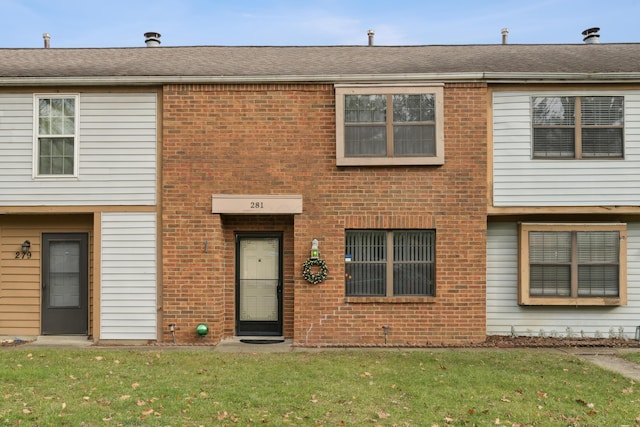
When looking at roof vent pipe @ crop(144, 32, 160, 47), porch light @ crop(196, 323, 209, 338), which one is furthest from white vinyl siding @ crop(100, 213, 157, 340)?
roof vent pipe @ crop(144, 32, 160, 47)

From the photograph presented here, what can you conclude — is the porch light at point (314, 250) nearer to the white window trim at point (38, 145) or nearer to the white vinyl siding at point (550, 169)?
the white vinyl siding at point (550, 169)

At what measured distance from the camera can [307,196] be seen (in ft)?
34.7

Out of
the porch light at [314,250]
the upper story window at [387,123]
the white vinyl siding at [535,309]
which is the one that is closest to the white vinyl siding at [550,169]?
the white vinyl siding at [535,309]

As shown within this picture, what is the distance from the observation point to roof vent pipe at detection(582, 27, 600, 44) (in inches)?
579

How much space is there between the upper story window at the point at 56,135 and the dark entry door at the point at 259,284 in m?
3.59

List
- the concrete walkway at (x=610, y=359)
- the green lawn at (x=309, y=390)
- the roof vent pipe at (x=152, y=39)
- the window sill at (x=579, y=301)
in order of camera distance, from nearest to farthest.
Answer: the green lawn at (x=309, y=390), the concrete walkway at (x=610, y=359), the window sill at (x=579, y=301), the roof vent pipe at (x=152, y=39)

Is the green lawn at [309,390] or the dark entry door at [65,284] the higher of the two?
the dark entry door at [65,284]

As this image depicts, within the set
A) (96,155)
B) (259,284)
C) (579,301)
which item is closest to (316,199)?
(259,284)

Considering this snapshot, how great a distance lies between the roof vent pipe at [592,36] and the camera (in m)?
14.7

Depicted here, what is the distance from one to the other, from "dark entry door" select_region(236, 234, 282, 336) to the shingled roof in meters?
3.22

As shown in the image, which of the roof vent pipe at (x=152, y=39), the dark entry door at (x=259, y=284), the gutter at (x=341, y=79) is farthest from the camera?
the roof vent pipe at (x=152, y=39)

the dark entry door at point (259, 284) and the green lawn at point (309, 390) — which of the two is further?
the dark entry door at point (259, 284)

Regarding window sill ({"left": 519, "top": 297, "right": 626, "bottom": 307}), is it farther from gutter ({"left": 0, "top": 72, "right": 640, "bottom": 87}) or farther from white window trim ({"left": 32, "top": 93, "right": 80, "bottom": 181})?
white window trim ({"left": 32, "top": 93, "right": 80, "bottom": 181})

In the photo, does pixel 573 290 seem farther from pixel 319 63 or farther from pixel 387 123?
pixel 319 63
